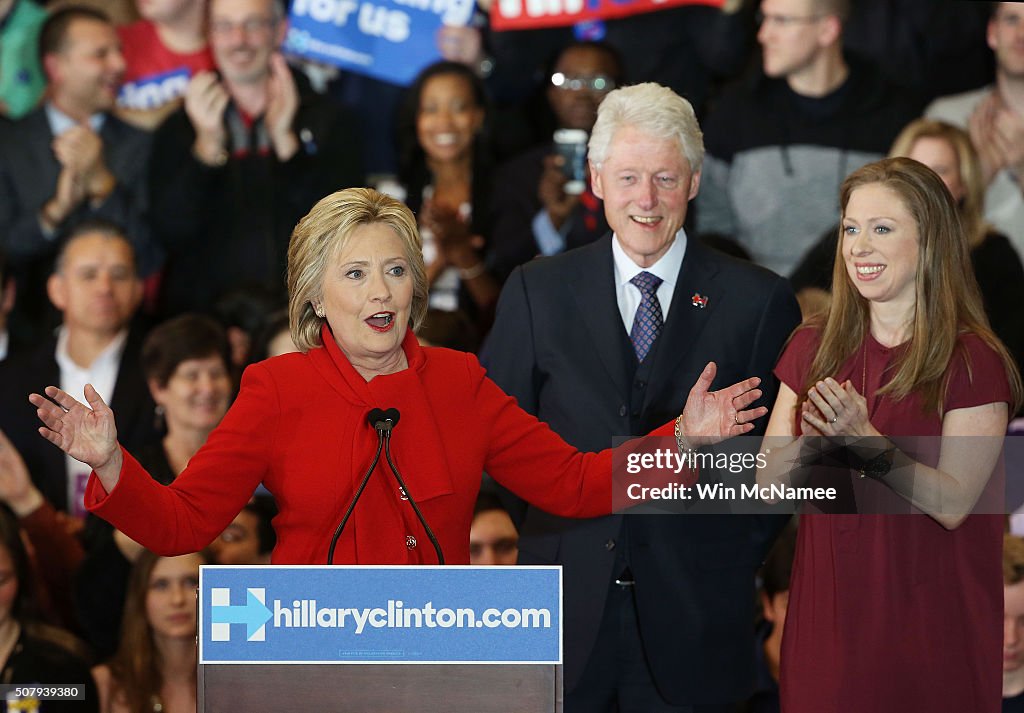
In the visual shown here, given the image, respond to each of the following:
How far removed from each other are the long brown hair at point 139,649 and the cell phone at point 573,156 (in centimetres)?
185

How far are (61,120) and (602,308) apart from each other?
2795mm

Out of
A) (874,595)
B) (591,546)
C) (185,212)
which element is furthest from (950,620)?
(185,212)

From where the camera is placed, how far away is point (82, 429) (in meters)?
2.12

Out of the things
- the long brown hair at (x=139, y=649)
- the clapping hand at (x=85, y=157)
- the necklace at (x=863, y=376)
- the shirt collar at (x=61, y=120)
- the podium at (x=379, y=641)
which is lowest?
the podium at (x=379, y=641)

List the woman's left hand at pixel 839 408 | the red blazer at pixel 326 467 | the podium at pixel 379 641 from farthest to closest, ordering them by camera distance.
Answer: the woman's left hand at pixel 839 408
the red blazer at pixel 326 467
the podium at pixel 379 641

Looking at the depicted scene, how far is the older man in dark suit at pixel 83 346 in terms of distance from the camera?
4.73m

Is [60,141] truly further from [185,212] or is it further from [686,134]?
[686,134]

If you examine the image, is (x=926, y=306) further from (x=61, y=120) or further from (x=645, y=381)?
(x=61, y=120)

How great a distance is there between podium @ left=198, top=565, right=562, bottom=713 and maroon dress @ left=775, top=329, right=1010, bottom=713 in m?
0.90

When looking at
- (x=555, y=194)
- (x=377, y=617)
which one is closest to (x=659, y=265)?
(x=377, y=617)

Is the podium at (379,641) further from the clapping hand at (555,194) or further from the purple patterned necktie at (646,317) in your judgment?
the clapping hand at (555,194)

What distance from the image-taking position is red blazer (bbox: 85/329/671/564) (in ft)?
7.41

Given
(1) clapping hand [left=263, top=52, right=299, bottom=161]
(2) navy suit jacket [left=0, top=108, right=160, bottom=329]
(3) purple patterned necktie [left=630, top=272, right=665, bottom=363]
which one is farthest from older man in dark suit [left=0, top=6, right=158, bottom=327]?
(3) purple patterned necktie [left=630, top=272, right=665, bottom=363]

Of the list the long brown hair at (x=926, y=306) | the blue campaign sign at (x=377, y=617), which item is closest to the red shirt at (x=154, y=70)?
the long brown hair at (x=926, y=306)
